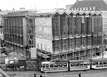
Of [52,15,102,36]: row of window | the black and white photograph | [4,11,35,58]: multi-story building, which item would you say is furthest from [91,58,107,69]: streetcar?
[4,11,35,58]: multi-story building

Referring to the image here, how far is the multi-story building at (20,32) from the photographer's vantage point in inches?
530

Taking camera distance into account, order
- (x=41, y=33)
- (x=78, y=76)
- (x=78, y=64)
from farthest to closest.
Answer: (x=41, y=33) → (x=78, y=64) → (x=78, y=76)

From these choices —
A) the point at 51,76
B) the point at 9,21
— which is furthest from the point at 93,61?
the point at 9,21

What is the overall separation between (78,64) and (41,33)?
3.59 m

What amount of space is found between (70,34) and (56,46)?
117cm

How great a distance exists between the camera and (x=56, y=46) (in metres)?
11.1

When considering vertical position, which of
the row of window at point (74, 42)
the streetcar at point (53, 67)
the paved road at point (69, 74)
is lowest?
the paved road at point (69, 74)

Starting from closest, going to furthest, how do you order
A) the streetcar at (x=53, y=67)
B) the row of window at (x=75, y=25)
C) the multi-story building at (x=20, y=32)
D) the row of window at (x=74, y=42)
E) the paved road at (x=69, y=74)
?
the paved road at (x=69, y=74)
the streetcar at (x=53, y=67)
the row of window at (x=74, y=42)
the row of window at (x=75, y=25)
the multi-story building at (x=20, y=32)

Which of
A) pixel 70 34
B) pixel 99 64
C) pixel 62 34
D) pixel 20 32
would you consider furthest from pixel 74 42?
pixel 20 32

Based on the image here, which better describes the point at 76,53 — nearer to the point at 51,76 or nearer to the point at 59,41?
the point at 59,41

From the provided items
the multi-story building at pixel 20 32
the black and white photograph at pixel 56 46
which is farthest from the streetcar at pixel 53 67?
the multi-story building at pixel 20 32

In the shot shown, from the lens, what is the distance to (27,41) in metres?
13.7

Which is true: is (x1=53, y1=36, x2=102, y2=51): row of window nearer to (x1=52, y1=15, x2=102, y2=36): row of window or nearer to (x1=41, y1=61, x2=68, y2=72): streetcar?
(x1=52, y1=15, x2=102, y2=36): row of window

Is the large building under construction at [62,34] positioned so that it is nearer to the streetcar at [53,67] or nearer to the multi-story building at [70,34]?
the multi-story building at [70,34]
